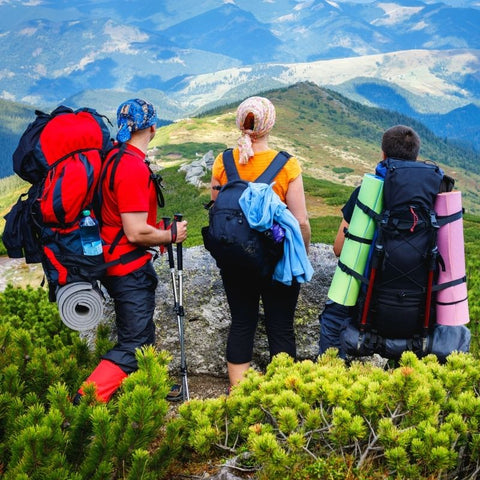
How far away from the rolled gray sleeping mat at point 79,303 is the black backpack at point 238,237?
1.09m

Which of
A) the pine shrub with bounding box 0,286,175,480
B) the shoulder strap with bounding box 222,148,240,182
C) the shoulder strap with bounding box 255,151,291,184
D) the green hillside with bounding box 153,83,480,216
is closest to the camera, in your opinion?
the pine shrub with bounding box 0,286,175,480

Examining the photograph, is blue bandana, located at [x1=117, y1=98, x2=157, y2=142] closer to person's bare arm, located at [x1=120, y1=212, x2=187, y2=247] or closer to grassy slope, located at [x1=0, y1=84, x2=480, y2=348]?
person's bare arm, located at [x1=120, y1=212, x2=187, y2=247]

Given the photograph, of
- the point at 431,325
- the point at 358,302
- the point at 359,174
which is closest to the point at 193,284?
the point at 358,302

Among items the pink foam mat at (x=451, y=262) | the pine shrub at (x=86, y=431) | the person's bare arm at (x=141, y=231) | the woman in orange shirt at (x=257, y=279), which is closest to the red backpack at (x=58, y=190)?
the person's bare arm at (x=141, y=231)

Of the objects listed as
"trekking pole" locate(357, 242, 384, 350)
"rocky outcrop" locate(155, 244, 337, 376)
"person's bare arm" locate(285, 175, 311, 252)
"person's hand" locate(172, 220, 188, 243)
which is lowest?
"rocky outcrop" locate(155, 244, 337, 376)

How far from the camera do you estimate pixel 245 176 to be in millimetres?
4809

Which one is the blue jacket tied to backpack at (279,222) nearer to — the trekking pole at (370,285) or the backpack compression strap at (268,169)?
the backpack compression strap at (268,169)

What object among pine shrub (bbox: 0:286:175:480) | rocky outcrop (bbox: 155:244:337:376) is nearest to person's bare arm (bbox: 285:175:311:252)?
pine shrub (bbox: 0:286:175:480)

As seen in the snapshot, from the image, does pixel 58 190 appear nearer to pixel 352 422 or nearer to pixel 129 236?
pixel 129 236

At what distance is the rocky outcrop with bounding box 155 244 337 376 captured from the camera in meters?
6.32

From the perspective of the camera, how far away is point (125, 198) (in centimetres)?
A: 441

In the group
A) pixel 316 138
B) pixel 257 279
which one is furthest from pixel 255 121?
pixel 316 138

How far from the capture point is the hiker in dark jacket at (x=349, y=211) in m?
4.55

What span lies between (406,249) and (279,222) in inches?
41.9
